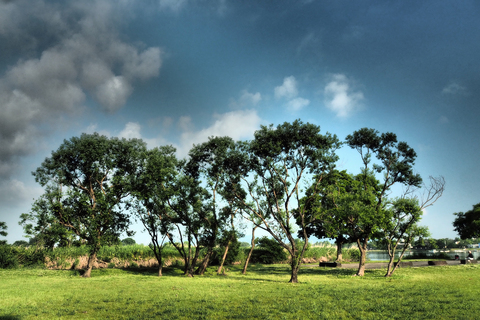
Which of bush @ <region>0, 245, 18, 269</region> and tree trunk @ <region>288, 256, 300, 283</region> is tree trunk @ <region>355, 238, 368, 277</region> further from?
bush @ <region>0, 245, 18, 269</region>

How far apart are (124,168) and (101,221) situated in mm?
5917

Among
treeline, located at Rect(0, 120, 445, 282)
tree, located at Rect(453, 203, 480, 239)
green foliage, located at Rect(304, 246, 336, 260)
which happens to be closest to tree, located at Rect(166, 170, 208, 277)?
treeline, located at Rect(0, 120, 445, 282)

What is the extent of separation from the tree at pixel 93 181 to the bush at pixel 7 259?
7.10 meters

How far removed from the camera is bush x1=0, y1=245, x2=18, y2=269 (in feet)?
95.9

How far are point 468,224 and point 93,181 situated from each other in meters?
64.0

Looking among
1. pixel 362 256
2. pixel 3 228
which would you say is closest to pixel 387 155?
pixel 362 256

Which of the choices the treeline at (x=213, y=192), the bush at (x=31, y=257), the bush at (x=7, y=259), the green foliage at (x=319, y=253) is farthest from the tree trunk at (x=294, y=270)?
the green foliage at (x=319, y=253)

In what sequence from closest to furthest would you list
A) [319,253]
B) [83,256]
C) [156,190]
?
1. [156,190]
2. [83,256]
3. [319,253]

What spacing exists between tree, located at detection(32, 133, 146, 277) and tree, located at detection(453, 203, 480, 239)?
54177 mm

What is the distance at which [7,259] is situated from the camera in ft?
96.5

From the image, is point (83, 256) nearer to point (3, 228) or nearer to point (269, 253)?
point (3, 228)

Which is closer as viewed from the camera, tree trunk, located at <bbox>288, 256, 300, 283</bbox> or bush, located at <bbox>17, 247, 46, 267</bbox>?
tree trunk, located at <bbox>288, 256, 300, 283</bbox>

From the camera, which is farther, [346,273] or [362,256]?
[346,273]

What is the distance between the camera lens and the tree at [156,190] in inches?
1045
